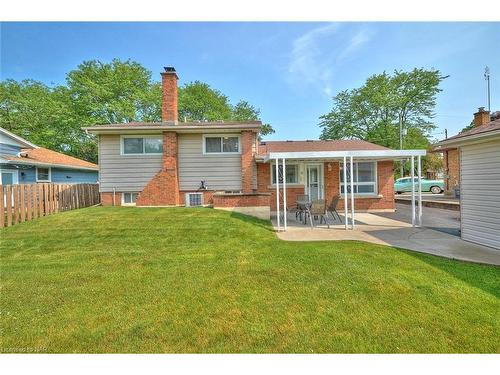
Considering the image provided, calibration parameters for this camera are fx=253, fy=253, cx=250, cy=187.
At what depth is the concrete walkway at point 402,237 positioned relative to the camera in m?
5.96

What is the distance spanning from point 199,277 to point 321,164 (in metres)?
10.5

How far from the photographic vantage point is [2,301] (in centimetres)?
391

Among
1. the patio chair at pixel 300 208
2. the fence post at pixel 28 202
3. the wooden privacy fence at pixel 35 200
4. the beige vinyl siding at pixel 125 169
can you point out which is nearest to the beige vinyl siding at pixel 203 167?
the beige vinyl siding at pixel 125 169

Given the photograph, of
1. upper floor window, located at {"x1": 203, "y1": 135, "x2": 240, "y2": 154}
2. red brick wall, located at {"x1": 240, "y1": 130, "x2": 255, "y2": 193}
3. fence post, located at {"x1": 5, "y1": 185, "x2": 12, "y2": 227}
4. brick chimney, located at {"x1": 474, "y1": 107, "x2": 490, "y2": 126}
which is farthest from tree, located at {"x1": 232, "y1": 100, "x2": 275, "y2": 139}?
fence post, located at {"x1": 5, "y1": 185, "x2": 12, "y2": 227}

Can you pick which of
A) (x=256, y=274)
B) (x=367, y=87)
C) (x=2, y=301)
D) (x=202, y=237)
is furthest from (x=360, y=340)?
(x=367, y=87)

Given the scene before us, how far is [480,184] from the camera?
22.8ft

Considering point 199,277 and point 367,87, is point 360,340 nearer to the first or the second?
point 199,277

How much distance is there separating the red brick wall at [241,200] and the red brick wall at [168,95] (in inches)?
203

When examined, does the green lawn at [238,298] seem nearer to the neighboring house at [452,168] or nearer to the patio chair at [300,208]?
the patio chair at [300,208]

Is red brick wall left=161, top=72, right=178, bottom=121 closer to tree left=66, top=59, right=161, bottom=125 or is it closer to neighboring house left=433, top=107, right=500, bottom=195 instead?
neighboring house left=433, top=107, right=500, bottom=195

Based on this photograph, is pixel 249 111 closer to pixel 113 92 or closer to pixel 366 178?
→ pixel 113 92

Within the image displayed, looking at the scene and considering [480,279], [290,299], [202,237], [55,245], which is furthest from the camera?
[202,237]
